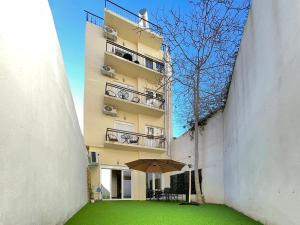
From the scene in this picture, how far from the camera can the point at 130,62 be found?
18953 millimetres

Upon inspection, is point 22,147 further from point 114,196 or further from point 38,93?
point 114,196

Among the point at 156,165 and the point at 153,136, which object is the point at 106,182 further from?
the point at 153,136

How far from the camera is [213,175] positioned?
13.0m

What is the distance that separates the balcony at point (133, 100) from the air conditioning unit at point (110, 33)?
3267 millimetres

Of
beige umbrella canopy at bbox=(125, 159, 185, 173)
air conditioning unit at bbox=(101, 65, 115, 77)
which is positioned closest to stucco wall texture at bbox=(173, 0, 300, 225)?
beige umbrella canopy at bbox=(125, 159, 185, 173)

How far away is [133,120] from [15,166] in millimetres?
16994

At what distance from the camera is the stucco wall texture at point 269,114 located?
3.68 metres

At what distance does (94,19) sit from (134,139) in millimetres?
8046

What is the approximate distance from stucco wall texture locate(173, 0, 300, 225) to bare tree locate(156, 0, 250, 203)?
3135 mm

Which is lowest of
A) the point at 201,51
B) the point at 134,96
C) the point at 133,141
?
the point at 133,141

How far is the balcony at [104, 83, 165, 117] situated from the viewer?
18109 mm

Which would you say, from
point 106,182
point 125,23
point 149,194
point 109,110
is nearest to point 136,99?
point 109,110

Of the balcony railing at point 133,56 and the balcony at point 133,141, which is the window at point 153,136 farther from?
the balcony railing at point 133,56

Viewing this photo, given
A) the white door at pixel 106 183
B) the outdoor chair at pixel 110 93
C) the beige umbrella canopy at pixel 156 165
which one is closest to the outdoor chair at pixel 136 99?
the outdoor chair at pixel 110 93
